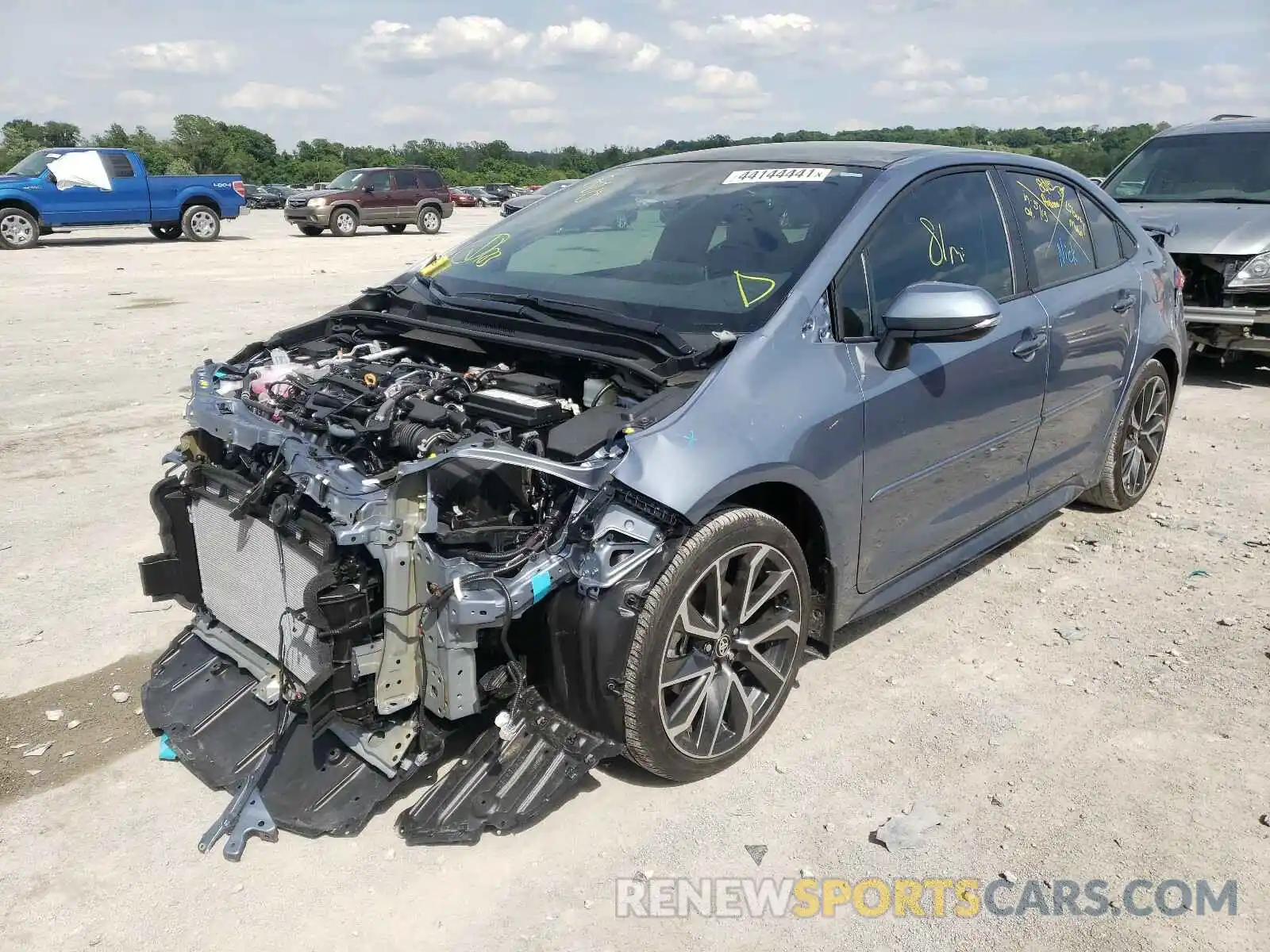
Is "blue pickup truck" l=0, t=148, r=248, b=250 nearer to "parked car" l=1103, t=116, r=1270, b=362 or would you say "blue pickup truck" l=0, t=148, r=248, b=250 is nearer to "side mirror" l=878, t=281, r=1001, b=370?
"parked car" l=1103, t=116, r=1270, b=362

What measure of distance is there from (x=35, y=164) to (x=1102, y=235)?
21.6m

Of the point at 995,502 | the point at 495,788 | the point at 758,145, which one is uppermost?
the point at 758,145

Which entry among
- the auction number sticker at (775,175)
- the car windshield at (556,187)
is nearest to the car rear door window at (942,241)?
the auction number sticker at (775,175)

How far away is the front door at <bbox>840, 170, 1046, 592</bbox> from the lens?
3258 mm

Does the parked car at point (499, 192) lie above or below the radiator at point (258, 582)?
above

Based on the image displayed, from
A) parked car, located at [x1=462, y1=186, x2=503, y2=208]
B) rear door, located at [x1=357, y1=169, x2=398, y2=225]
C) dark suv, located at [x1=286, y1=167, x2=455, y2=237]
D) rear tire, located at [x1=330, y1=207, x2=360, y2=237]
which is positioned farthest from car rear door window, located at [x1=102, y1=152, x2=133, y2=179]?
parked car, located at [x1=462, y1=186, x2=503, y2=208]

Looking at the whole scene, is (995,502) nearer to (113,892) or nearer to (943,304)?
(943,304)

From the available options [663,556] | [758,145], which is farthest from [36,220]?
[663,556]

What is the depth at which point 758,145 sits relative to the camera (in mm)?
4184

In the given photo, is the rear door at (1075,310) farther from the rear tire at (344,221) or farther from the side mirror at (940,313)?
the rear tire at (344,221)

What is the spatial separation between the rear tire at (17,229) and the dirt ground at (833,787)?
700 inches

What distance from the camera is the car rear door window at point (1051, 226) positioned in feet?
13.3

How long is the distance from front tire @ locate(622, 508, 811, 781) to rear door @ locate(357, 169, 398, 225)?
2490cm

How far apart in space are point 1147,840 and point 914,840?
2.18 feet
